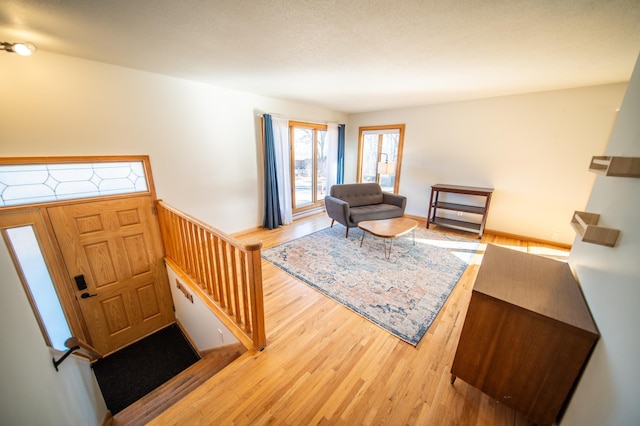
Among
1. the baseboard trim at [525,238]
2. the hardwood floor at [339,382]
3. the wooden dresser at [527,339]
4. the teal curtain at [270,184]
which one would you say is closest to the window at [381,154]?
the baseboard trim at [525,238]

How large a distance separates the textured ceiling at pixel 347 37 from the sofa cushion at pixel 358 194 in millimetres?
1995

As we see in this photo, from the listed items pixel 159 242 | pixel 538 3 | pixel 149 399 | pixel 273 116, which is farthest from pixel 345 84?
pixel 149 399

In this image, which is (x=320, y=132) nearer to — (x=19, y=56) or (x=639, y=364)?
(x=19, y=56)

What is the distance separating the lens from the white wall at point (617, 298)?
767 millimetres

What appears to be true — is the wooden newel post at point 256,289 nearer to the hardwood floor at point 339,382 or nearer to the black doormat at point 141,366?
the hardwood floor at point 339,382

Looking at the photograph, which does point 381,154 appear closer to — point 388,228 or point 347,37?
point 388,228

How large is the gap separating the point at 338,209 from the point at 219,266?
2455 mm

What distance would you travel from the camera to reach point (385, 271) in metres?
2.89

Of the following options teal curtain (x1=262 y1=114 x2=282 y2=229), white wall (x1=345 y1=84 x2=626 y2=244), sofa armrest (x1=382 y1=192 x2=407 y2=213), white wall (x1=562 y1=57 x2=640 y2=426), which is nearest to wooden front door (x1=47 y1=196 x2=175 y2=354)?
teal curtain (x1=262 y1=114 x2=282 y2=229)

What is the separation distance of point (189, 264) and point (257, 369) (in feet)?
4.55

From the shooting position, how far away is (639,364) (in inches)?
27.8

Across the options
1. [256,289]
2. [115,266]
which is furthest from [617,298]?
[115,266]

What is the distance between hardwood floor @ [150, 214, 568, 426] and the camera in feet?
4.36

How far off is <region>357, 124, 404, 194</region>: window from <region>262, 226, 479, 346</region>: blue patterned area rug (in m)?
1.62
